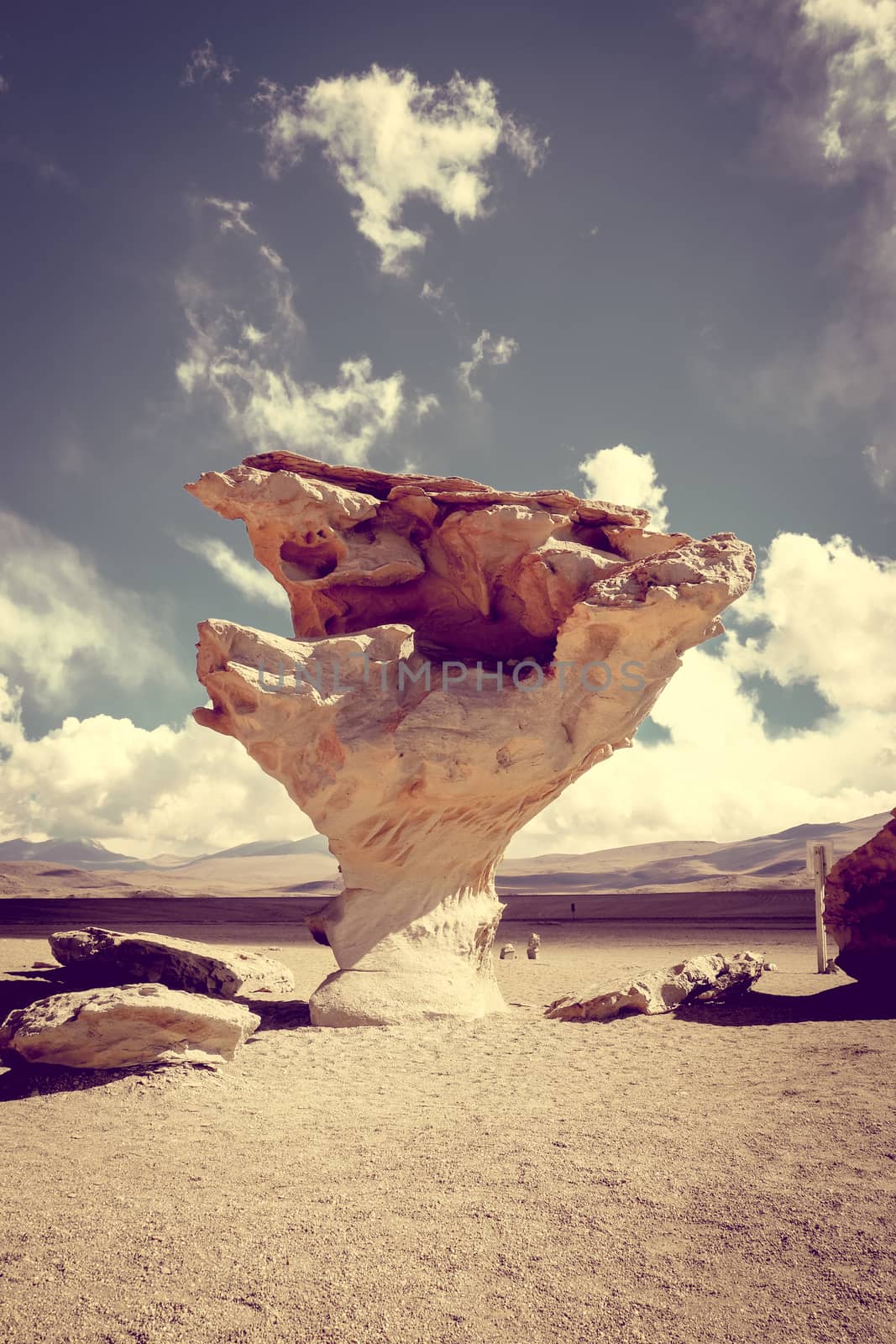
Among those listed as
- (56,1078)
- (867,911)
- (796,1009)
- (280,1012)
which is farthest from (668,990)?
(56,1078)

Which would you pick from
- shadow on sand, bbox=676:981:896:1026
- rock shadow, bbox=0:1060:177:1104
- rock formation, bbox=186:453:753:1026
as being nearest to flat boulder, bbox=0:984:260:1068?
rock shadow, bbox=0:1060:177:1104

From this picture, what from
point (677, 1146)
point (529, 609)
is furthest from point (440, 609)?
point (677, 1146)

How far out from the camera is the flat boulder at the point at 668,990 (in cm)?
818

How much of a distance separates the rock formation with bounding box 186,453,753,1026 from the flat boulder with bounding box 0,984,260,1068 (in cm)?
201

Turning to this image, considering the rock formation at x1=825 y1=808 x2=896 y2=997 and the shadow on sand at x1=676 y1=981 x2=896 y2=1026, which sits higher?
the rock formation at x1=825 y1=808 x2=896 y2=997

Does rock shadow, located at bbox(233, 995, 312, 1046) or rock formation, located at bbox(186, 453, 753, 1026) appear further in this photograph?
rock formation, located at bbox(186, 453, 753, 1026)

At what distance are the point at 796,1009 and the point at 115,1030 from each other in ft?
20.5

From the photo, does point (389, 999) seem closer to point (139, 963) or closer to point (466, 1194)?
point (139, 963)

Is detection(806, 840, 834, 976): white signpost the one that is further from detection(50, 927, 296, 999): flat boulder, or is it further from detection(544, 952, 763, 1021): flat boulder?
detection(50, 927, 296, 999): flat boulder

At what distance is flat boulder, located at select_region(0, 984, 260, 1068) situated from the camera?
5.99 meters

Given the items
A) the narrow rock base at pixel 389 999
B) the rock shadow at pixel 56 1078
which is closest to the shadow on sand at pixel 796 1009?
the narrow rock base at pixel 389 999

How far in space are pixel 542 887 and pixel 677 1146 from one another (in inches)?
2969

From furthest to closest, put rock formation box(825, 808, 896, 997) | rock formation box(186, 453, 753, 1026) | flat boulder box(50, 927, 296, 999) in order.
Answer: flat boulder box(50, 927, 296, 999) → rock formation box(825, 808, 896, 997) → rock formation box(186, 453, 753, 1026)

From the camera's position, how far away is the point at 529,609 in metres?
9.86
